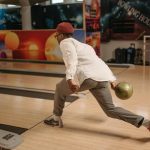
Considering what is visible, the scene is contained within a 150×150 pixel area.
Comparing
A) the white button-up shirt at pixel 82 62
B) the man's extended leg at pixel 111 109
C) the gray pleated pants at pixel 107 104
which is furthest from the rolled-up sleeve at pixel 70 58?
the man's extended leg at pixel 111 109

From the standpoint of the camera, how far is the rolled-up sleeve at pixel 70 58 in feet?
9.48

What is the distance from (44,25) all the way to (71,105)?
651 centimetres

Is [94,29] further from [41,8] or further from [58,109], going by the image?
[58,109]

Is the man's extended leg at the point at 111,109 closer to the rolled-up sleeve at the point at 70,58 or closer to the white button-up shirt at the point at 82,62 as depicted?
the white button-up shirt at the point at 82,62

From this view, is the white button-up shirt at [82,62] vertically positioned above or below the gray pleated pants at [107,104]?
above

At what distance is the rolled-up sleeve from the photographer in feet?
9.48

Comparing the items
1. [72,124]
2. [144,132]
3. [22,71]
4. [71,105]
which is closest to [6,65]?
[22,71]

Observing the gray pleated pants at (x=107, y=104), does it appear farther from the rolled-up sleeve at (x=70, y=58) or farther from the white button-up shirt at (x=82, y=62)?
the rolled-up sleeve at (x=70, y=58)

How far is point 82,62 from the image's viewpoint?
302 centimetres

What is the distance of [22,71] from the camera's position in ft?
24.3

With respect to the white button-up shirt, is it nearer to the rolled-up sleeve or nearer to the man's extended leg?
the rolled-up sleeve

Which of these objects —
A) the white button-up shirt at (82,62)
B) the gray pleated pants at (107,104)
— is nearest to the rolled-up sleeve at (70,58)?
the white button-up shirt at (82,62)

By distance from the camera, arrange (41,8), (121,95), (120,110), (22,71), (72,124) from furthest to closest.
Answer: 1. (41,8)
2. (22,71)
3. (72,124)
4. (121,95)
5. (120,110)

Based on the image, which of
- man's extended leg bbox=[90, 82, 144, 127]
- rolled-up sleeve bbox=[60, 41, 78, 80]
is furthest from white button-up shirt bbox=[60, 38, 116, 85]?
man's extended leg bbox=[90, 82, 144, 127]
